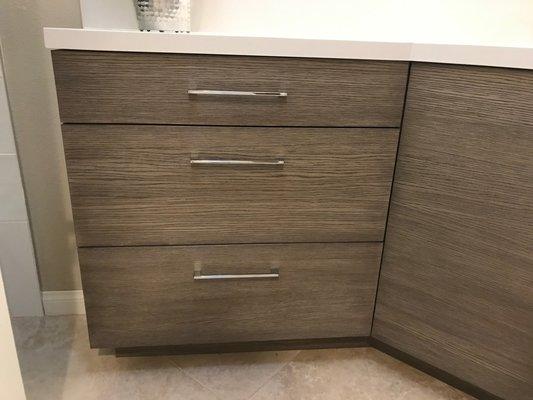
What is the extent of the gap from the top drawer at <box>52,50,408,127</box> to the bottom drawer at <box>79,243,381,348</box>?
30cm

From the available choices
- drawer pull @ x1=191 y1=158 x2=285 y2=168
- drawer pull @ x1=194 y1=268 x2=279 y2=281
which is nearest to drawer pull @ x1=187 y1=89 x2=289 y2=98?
drawer pull @ x1=191 y1=158 x2=285 y2=168

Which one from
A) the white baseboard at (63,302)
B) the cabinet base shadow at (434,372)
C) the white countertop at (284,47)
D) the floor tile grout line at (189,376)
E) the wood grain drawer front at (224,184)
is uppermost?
the white countertop at (284,47)

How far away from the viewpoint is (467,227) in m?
0.94

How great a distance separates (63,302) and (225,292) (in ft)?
1.98

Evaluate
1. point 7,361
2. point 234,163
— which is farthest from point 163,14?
point 7,361

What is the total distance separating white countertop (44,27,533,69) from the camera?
807 mm

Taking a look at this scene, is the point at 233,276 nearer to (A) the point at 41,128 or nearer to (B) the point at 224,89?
(B) the point at 224,89

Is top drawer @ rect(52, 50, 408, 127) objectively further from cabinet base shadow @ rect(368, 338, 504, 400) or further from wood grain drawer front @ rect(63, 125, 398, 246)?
cabinet base shadow @ rect(368, 338, 504, 400)

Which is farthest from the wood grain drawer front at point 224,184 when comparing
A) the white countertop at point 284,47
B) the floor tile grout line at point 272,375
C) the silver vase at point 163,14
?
the floor tile grout line at point 272,375

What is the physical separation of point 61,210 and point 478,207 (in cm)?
106

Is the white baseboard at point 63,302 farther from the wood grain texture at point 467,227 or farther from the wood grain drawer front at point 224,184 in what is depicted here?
the wood grain texture at point 467,227

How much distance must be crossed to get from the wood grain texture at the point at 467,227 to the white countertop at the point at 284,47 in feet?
0.08

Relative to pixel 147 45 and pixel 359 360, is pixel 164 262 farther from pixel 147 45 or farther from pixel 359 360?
pixel 359 360

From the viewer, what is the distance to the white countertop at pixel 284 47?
807 mm
